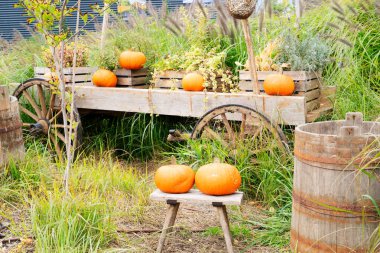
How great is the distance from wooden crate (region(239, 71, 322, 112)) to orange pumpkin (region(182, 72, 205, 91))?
375 millimetres

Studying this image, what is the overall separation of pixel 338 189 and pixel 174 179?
987 millimetres

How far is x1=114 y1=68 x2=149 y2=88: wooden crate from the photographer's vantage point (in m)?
6.13

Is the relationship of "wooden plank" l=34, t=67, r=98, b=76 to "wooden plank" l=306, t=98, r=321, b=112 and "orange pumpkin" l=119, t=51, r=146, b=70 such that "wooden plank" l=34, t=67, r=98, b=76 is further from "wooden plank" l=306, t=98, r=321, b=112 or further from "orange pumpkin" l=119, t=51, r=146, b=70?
"wooden plank" l=306, t=98, r=321, b=112

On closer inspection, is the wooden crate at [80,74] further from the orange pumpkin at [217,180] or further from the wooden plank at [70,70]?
the orange pumpkin at [217,180]

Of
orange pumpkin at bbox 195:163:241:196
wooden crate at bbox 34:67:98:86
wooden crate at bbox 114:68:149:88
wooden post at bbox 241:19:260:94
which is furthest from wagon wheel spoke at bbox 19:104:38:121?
orange pumpkin at bbox 195:163:241:196

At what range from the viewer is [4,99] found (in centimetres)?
471

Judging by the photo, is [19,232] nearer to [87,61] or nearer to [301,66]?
[301,66]

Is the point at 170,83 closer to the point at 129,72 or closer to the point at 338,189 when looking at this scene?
the point at 129,72

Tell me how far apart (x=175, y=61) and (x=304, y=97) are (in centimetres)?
162

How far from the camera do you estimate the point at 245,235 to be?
411 centimetres

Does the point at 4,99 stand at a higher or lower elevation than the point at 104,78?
lower

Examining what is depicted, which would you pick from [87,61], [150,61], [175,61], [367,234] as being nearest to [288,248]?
[367,234]

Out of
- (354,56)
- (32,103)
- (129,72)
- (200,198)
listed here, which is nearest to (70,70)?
(32,103)

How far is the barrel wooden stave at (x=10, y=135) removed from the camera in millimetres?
4719
